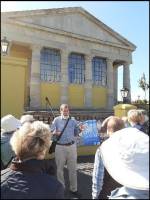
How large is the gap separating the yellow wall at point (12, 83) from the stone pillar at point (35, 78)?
16.5 m

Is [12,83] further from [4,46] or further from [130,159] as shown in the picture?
[130,159]

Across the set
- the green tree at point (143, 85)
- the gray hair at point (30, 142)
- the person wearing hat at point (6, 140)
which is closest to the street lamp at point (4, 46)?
the person wearing hat at point (6, 140)

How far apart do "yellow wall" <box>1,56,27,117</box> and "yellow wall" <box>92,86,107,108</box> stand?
21.5 meters

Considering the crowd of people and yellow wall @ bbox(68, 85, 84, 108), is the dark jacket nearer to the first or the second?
the crowd of people

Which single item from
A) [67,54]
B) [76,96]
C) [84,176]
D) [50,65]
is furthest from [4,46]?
[76,96]

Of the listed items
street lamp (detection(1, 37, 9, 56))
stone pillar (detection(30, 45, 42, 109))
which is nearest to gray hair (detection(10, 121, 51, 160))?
street lamp (detection(1, 37, 9, 56))

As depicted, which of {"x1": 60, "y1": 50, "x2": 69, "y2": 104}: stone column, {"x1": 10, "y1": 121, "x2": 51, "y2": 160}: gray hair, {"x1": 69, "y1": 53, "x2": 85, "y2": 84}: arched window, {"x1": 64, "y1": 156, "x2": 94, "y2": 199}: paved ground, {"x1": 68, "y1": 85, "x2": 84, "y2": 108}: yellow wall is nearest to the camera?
{"x1": 10, "y1": 121, "x2": 51, "y2": 160}: gray hair

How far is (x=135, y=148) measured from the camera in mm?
2764

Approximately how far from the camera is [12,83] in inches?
312

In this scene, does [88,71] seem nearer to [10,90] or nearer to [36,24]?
[36,24]

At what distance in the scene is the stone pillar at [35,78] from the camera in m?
25.1

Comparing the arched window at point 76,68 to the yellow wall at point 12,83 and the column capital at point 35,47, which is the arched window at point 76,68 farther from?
the yellow wall at point 12,83

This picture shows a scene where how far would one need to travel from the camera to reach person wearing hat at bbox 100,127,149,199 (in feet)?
8.96

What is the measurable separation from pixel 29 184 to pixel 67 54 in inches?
981
